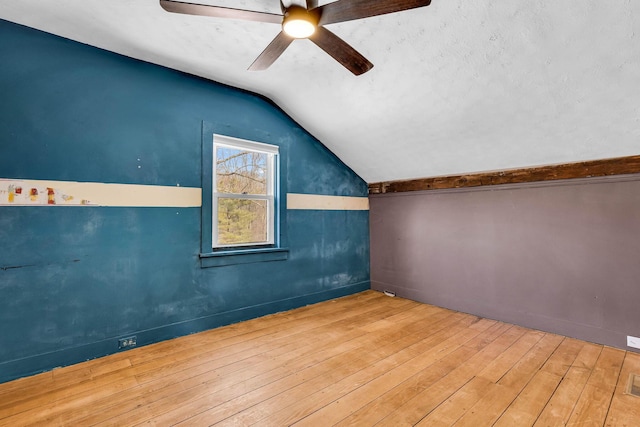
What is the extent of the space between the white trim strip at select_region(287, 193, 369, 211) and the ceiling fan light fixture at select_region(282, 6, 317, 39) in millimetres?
2225

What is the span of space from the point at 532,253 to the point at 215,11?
359cm

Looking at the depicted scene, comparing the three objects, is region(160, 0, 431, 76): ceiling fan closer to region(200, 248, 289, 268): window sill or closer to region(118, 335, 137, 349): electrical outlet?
region(200, 248, 289, 268): window sill

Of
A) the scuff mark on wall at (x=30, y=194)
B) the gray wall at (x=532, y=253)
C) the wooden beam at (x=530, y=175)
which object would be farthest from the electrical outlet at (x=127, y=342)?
the wooden beam at (x=530, y=175)

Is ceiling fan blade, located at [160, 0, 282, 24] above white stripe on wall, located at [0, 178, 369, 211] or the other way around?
above

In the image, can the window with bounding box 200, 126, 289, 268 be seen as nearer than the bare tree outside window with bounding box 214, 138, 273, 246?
Yes

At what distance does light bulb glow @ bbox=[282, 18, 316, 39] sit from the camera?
5.96ft

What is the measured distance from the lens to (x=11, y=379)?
7.36ft

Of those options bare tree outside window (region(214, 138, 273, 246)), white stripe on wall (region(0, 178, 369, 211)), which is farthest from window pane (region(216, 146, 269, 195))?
white stripe on wall (region(0, 178, 369, 211))

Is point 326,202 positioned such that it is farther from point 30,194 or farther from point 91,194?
point 30,194

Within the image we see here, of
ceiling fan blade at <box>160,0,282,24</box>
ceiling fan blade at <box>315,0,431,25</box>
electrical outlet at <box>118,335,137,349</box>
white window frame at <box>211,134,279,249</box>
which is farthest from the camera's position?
white window frame at <box>211,134,279,249</box>

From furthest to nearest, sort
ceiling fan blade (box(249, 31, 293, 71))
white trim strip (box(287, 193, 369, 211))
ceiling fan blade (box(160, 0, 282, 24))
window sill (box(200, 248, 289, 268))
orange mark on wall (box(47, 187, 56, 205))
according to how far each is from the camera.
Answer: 1. white trim strip (box(287, 193, 369, 211))
2. window sill (box(200, 248, 289, 268))
3. orange mark on wall (box(47, 187, 56, 205))
4. ceiling fan blade (box(249, 31, 293, 71))
5. ceiling fan blade (box(160, 0, 282, 24))

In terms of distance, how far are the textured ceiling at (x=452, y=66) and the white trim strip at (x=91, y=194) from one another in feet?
4.00

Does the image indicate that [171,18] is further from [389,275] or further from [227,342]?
[389,275]

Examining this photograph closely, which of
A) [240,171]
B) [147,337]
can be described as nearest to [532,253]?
A: [240,171]
